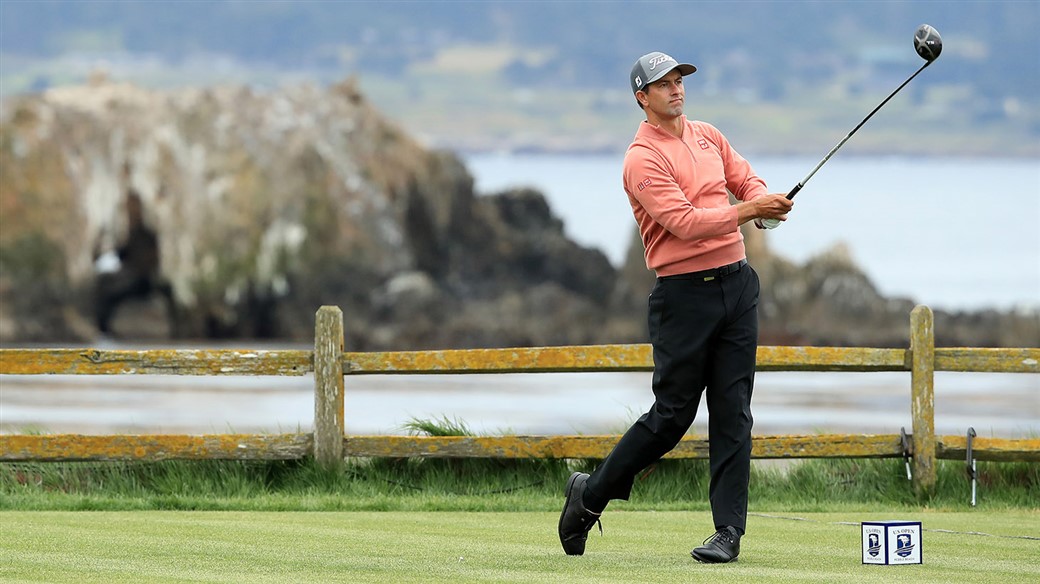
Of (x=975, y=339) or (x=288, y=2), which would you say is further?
(x=288, y=2)

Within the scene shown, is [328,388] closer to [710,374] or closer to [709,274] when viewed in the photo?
[710,374]

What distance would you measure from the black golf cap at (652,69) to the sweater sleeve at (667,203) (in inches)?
10.2

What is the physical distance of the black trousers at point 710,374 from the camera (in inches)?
308

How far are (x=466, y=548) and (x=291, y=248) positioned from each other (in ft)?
98.2

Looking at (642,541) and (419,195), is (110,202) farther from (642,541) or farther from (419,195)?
(642,541)

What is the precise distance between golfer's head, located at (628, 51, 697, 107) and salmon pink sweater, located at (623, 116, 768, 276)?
18 centimetres

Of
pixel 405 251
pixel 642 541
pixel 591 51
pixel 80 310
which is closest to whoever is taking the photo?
pixel 642 541

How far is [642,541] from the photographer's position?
8750mm

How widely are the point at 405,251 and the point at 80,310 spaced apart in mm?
6419

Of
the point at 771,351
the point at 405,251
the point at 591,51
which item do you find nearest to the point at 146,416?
the point at 771,351

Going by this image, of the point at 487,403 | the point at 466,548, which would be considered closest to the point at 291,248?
the point at 487,403

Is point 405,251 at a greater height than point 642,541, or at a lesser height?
greater

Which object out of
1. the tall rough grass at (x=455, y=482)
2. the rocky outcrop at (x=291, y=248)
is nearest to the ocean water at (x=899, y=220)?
the rocky outcrop at (x=291, y=248)

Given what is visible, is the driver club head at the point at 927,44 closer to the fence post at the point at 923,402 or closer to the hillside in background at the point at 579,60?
the fence post at the point at 923,402
